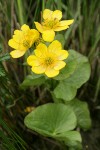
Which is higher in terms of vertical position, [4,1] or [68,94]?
[4,1]

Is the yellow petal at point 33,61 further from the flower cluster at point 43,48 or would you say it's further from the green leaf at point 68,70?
the green leaf at point 68,70

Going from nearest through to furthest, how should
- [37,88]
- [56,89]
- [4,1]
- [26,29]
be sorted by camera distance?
[26,29] < [56,89] < [4,1] < [37,88]

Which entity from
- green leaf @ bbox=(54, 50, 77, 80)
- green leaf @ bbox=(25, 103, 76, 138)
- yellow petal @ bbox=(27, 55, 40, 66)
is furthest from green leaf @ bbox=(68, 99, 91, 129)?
yellow petal @ bbox=(27, 55, 40, 66)

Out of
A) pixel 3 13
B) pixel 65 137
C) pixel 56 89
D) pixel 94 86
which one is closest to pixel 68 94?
pixel 56 89

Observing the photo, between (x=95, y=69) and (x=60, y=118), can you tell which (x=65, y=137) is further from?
(x=95, y=69)

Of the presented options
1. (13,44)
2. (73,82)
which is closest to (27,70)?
(73,82)

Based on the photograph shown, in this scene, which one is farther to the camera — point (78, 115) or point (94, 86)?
point (94, 86)

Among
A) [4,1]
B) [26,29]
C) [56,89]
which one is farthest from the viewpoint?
[4,1]
